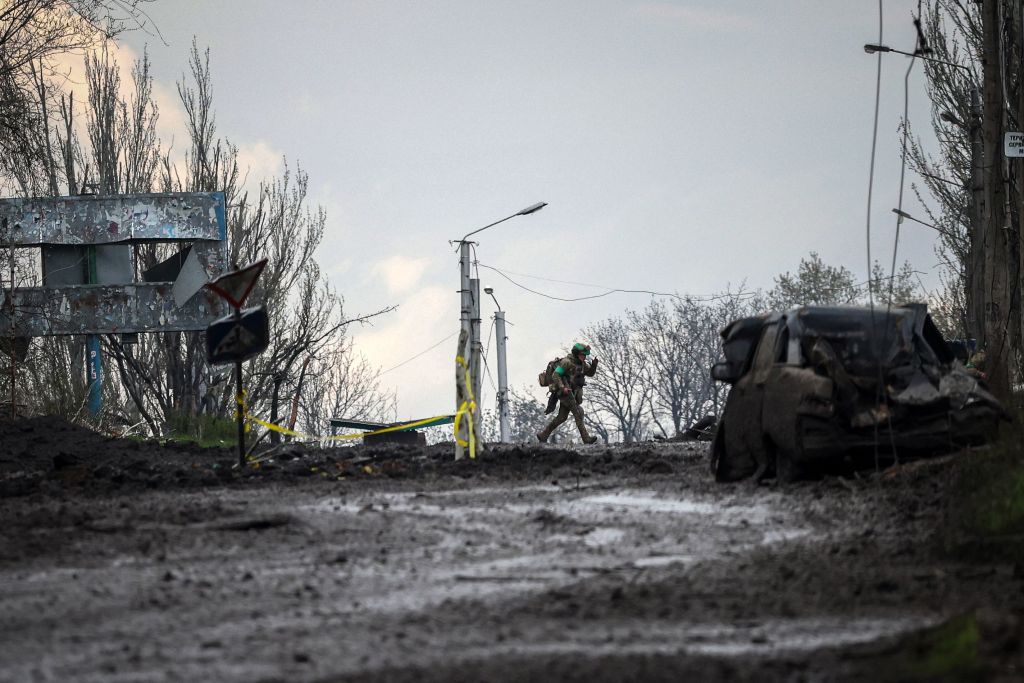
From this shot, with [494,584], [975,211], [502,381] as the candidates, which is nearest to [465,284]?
[502,381]

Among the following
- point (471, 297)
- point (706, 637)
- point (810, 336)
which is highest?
point (471, 297)

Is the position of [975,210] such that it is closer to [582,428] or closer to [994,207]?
[994,207]

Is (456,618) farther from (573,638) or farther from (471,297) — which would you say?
(471,297)

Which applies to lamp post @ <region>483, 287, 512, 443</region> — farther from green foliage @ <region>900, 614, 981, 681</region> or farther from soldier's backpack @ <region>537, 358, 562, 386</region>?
green foliage @ <region>900, 614, 981, 681</region>

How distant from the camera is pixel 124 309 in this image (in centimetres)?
3647

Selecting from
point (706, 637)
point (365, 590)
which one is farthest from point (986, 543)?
point (365, 590)

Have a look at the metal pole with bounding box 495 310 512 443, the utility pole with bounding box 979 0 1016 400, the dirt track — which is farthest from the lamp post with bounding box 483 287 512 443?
the dirt track

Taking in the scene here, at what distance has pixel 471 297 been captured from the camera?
3931 centimetres

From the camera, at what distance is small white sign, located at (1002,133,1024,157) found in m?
19.3

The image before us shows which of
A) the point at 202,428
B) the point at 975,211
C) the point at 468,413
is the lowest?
the point at 468,413

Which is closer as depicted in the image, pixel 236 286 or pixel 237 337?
pixel 237 337

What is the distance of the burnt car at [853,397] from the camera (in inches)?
507

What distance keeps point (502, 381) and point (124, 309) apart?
14142mm

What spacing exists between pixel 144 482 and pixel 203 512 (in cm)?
468
